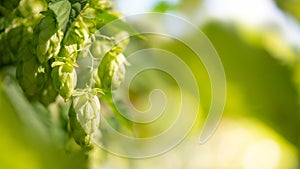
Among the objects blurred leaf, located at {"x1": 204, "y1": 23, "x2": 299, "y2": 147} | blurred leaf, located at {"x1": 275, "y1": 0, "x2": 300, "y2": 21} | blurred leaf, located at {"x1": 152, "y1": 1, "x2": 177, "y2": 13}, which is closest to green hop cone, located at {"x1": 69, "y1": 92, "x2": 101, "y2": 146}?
blurred leaf, located at {"x1": 152, "y1": 1, "x2": 177, "y2": 13}

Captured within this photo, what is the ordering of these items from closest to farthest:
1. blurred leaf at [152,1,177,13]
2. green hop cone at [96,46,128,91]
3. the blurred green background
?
green hop cone at [96,46,128,91], blurred leaf at [152,1,177,13], the blurred green background

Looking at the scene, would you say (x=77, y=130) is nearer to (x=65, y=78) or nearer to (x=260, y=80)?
(x=65, y=78)

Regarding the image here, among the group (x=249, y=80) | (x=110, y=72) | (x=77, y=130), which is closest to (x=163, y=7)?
(x=249, y=80)

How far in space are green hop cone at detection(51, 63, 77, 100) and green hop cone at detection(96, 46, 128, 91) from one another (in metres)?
0.11

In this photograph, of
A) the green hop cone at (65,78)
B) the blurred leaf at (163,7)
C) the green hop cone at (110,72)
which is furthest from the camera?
the blurred leaf at (163,7)

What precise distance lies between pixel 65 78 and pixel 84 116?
2.2 inches

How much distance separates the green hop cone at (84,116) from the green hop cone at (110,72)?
8 cm

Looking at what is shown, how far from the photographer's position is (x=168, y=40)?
2252 millimetres

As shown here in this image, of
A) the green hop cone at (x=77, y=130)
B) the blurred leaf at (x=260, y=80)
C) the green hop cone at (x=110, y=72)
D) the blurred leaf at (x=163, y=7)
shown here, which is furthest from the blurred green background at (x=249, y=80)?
the green hop cone at (x=77, y=130)

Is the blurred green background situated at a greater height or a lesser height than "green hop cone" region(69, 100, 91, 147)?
greater

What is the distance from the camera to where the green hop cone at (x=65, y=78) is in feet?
3.13

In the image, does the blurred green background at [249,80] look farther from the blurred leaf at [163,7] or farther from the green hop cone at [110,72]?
the green hop cone at [110,72]

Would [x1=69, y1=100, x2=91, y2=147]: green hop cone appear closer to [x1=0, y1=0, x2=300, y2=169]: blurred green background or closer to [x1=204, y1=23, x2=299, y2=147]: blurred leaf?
[x1=0, y1=0, x2=300, y2=169]: blurred green background

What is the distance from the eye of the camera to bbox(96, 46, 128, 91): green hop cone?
3.54ft
